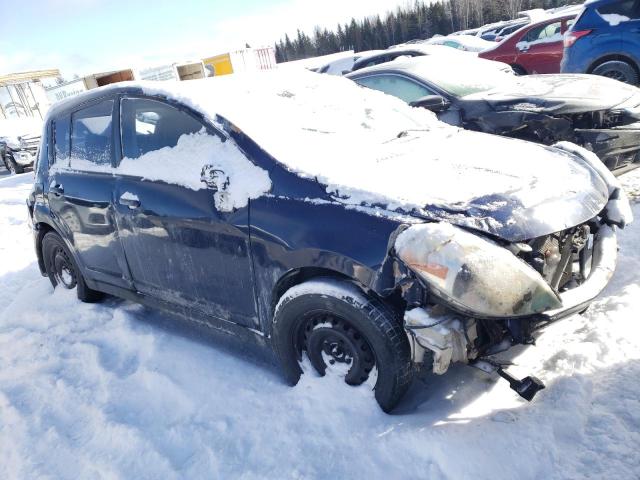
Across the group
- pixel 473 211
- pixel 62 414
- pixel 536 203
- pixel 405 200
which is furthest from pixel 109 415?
pixel 536 203

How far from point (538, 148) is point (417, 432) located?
6.00 ft

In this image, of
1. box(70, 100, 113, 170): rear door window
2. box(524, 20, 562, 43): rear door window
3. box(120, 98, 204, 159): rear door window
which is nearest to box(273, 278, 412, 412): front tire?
box(120, 98, 204, 159): rear door window

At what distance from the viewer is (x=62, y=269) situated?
4.29 m

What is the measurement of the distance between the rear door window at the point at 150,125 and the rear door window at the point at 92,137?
20cm

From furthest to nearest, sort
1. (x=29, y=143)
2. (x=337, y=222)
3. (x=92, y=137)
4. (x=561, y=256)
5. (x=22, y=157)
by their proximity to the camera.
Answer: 1. (x=29, y=143)
2. (x=22, y=157)
3. (x=92, y=137)
4. (x=561, y=256)
5. (x=337, y=222)

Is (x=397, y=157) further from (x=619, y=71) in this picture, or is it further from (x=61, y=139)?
(x=619, y=71)

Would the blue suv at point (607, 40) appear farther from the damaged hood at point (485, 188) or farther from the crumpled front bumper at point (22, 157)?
the crumpled front bumper at point (22, 157)

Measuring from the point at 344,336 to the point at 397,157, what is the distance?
100 cm

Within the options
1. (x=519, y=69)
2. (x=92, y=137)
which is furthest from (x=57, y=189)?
(x=519, y=69)

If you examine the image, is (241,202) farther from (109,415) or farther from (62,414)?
(62,414)

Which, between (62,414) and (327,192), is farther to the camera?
(62,414)

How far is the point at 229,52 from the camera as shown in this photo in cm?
1077

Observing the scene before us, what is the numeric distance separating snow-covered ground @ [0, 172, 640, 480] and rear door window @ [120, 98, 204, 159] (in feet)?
4.29

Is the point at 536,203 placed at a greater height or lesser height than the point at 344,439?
greater
